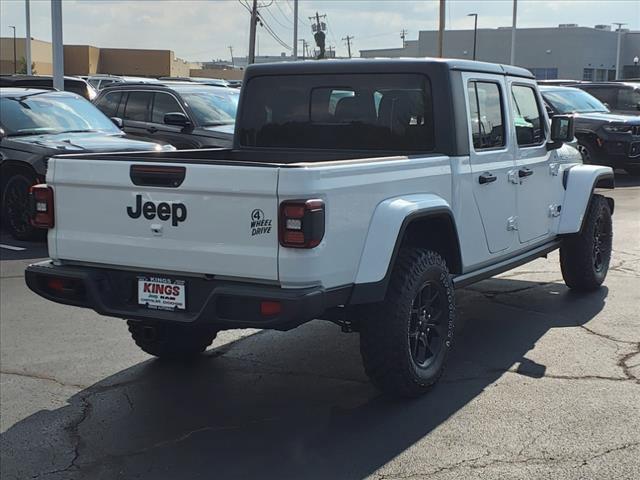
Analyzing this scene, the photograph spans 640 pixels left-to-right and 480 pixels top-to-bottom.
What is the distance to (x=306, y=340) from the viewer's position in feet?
20.2

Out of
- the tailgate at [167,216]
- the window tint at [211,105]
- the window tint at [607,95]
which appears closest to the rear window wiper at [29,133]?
the window tint at [211,105]

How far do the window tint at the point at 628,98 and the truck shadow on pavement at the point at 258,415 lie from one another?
13.8 metres

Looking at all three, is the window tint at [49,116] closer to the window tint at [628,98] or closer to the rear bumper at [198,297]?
the rear bumper at [198,297]

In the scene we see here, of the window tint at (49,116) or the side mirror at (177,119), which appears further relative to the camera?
the side mirror at (177,119)

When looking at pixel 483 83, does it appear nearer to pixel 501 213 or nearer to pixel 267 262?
pixel 501 213

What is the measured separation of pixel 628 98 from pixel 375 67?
1496cm

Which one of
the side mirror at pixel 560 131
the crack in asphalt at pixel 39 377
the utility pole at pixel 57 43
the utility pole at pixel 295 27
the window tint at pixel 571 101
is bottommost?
the crack in asphalt at pixel 39 377

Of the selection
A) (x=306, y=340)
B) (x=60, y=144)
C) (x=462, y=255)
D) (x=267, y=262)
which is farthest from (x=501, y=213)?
(x=60, y=144)

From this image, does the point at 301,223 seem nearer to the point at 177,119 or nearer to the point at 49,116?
the point at 49,116

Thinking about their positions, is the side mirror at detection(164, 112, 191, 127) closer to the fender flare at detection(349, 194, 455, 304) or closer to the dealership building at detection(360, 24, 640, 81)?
the fender flare at detection(349, 194, 455, 304)

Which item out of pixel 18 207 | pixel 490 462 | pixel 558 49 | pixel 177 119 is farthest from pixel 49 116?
pixel 558 49

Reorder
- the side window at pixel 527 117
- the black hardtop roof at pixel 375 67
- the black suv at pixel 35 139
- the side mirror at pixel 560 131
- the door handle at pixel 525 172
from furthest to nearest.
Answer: the black suv at pixel 35 139 → the side mirror at pixel 560 131 → the side window at pixel 527 117 → the door handle at pixel 525 172 → the black hardtop roof at pixel 375 67

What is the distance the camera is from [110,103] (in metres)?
13.7

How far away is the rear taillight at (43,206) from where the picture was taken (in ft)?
15.5
